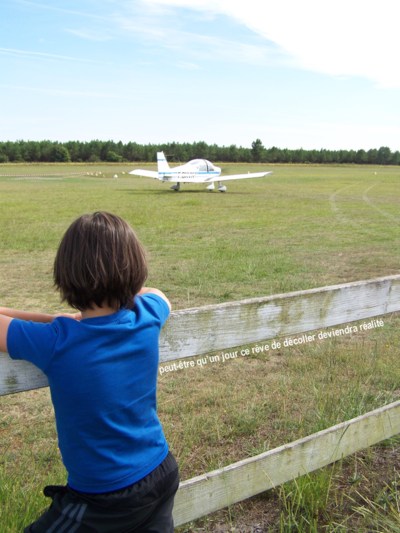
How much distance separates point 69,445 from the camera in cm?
172

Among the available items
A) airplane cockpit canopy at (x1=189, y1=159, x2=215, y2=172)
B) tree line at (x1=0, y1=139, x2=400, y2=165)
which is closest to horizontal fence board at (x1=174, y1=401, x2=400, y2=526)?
airplane cockpit canopy at (x1=189, y1=159, x2=215, y2=172)

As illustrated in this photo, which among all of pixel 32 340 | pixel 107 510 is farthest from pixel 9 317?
pixel 107 510

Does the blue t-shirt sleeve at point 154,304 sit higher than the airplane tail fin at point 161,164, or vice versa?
the blue t-shirt sleeve at point 154,304

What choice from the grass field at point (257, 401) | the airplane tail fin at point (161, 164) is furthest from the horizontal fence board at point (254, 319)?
the airplane tail fin at point (161, 164)

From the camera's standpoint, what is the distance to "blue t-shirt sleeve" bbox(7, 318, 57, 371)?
5.33 ft

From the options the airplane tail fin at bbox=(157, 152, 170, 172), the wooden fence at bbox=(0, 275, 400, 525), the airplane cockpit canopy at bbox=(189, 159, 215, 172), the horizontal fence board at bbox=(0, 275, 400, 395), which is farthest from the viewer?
the airplane tail fin at bbox=(157, 152, 170, 172)

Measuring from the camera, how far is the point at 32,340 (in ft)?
5.33

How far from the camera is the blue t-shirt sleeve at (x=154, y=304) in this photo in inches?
74.4

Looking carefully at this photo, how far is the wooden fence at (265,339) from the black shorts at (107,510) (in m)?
0.41

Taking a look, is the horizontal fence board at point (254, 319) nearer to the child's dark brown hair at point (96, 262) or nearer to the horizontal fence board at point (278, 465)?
the child's dark brown hair at point (96, 262)

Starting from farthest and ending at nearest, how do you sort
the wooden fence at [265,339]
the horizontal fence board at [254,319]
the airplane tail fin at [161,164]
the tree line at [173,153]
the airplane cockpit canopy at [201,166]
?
the tree line at [173,153]
the airplane tail fin at [161,164]
the airplane cockpit canopy at [201,166]
the wooden fence at [265,339]
the horizontal fence board at [254,319]

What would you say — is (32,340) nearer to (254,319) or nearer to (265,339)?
(254,319)

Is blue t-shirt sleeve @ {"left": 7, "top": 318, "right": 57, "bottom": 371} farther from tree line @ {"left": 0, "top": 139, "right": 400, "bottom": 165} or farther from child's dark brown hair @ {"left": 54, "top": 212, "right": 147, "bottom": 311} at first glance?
tree line @ {"left": 0, "top": 139, "right": 400, "bottom": 165}

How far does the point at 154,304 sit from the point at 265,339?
922mm
